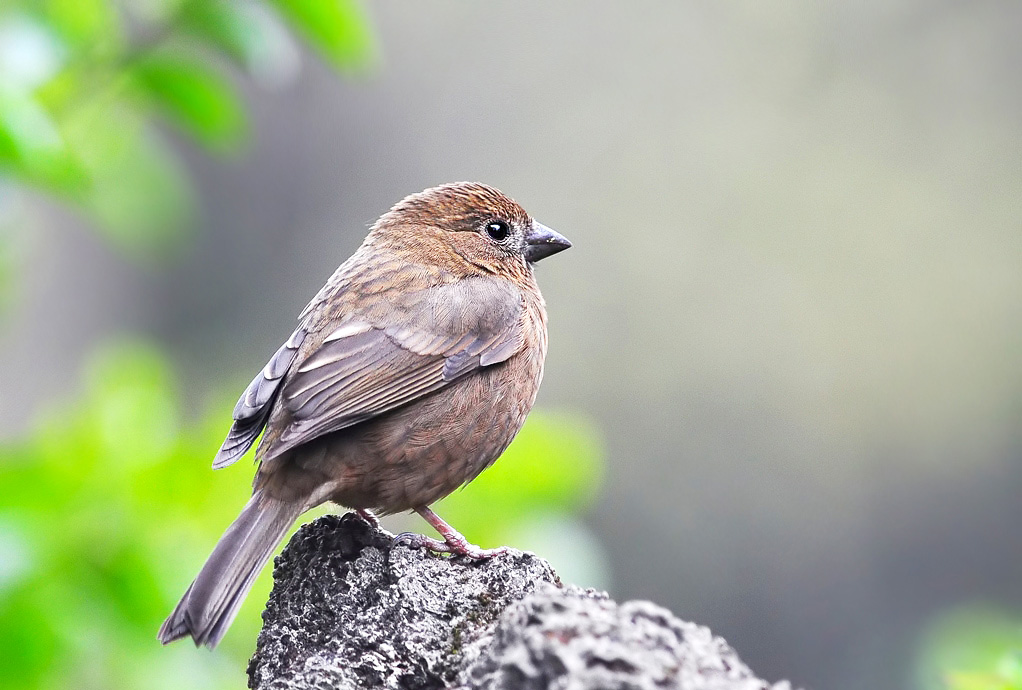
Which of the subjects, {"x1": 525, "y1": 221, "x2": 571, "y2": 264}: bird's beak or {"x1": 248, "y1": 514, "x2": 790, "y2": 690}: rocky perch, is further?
{"x1": 525, "y1": 221, "x2": 571, "y2": 264}: bird's beak

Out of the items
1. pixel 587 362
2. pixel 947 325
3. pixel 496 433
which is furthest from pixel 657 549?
pixel 496 433

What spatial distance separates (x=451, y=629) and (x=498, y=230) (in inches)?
83.8

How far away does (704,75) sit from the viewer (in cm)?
1043

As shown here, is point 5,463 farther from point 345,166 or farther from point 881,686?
point 345,166

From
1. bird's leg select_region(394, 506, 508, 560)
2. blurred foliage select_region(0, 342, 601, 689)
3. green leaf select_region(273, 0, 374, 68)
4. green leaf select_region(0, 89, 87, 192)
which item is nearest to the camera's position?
green leaf select_region(0, 89, 87, 192)

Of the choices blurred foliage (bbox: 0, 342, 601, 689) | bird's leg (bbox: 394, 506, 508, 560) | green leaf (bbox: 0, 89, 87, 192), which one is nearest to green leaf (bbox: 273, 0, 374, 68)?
green leaf (bbox: 0, 89, 87, 192)

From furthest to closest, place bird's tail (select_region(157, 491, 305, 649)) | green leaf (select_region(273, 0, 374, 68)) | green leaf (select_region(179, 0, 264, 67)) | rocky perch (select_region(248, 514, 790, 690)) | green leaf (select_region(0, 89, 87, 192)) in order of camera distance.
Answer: green leaf (select_region(179, 0, 264, 67)) → green leaf (select_region(273, 0, 374, 68)) → bird's tail (select_region(157, 491, 305, 649)) → green leaf (select_region(0, 89, 87, 192)) → rocky perch (select_region(248, 514, 790, 690))

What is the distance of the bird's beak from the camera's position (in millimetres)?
4953

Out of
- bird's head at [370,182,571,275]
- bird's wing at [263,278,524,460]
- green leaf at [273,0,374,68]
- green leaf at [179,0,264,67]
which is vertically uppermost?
green leaf at [273,0,374,68]

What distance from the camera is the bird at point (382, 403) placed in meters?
3.56

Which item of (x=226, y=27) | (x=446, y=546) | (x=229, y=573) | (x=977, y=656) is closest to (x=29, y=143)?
(x=226, y=27)

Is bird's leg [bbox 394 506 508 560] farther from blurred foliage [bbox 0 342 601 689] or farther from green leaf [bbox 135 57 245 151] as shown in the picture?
green leaf [bbox 135 57 245 151]

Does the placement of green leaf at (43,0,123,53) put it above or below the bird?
above

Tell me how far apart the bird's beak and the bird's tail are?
174cm
